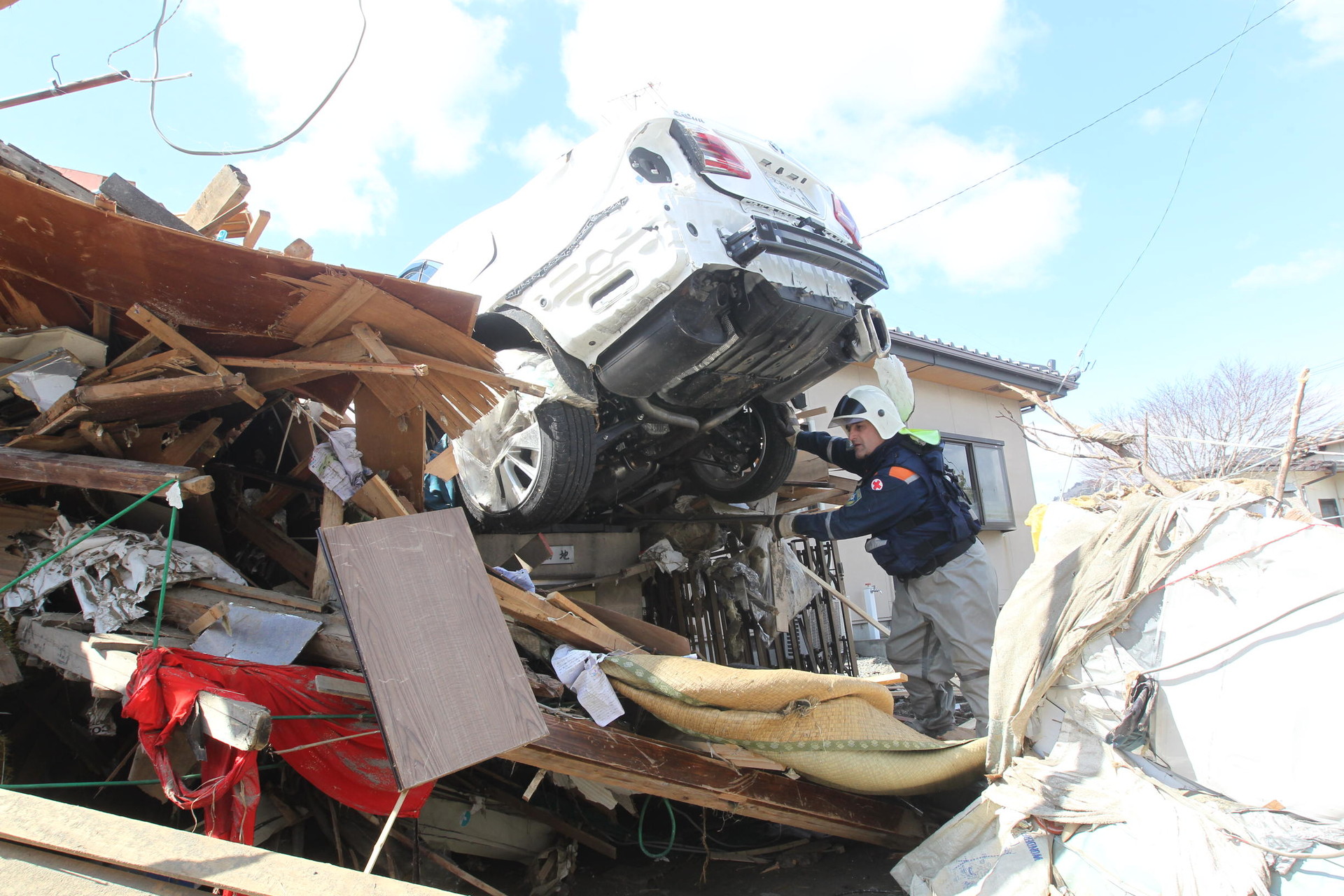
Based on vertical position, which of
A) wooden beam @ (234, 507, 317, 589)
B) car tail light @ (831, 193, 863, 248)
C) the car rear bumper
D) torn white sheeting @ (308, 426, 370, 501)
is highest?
car tail light @ (831, 193, 863, 248)

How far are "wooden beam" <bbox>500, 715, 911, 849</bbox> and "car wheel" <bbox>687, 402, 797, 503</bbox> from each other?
186 centimetres

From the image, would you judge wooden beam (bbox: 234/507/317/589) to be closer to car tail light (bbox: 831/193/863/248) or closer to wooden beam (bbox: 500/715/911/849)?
wooden beam (bbox: 500/715/911/849)

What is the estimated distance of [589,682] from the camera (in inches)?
117

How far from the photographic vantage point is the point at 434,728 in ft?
6.95

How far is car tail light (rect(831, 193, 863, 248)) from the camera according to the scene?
13.5ft

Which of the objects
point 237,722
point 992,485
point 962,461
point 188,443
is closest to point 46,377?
point 188,443

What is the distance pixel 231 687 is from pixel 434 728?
626mm

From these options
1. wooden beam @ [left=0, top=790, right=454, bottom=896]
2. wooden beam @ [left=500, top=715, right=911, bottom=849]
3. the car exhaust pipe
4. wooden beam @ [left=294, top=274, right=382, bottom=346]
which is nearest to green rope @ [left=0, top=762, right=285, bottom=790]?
wooden beam @ [left=0, top=790, right=454, bottom=896]

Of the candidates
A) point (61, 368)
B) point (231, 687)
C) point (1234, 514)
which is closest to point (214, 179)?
point (61, 368)

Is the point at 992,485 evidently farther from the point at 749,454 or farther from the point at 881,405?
the point at 749,454

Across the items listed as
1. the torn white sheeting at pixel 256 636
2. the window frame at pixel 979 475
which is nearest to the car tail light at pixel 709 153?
the torn white sheeting at pixel 256 636

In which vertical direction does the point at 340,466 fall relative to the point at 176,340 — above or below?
below

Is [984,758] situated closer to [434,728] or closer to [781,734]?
[781,734]

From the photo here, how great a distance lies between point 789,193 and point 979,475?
7.72m
